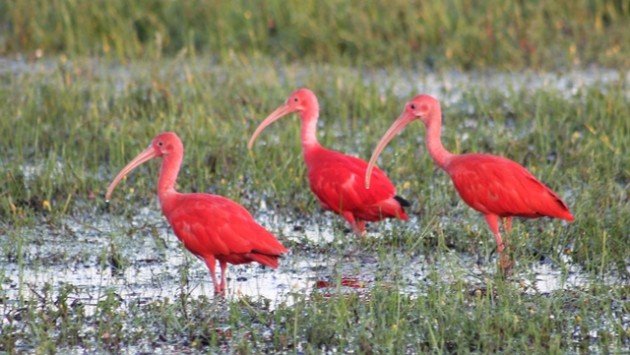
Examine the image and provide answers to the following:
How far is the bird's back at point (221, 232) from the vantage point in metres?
7.08

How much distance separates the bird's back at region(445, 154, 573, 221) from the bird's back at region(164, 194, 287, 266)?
1.25 meters

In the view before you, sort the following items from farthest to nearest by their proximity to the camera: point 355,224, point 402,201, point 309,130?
point 309,130 → point 355,224 → point 402,201

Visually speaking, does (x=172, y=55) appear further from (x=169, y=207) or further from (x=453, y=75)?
(x=169, y=207)

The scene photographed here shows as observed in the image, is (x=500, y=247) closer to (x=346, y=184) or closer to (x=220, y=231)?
(x=346, y=184)

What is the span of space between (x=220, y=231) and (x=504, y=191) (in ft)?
5.33

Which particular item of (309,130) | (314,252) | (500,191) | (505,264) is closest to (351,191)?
(314,252)

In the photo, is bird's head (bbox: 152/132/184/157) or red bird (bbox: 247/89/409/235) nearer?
bird's head (bbox: 152/132/184/157)

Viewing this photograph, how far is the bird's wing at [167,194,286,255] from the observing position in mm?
7082

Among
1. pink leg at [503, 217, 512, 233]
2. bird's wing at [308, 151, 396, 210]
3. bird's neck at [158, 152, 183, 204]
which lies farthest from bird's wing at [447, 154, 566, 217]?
bird's neck at [158, 152, 183, 204]

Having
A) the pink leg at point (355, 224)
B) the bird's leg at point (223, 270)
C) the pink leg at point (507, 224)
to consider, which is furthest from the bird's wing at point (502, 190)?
the bird's leg at point (223, 270)

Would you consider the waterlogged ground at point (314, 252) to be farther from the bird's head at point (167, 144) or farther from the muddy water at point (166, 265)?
the bird's head at point (167, 144)

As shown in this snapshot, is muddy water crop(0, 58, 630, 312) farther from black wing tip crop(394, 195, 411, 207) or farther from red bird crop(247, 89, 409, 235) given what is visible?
black wing tip crop(394, 195, 411, 207)

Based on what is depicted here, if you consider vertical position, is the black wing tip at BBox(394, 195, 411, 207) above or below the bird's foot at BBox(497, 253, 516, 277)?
above

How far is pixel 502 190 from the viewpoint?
7.70 m
